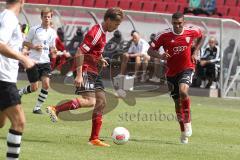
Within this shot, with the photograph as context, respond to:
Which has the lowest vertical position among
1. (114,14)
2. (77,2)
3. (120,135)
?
(120,135)

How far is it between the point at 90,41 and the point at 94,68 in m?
0.60

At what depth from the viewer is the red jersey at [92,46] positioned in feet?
37.3

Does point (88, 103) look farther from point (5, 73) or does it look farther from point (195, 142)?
point (5, 73)

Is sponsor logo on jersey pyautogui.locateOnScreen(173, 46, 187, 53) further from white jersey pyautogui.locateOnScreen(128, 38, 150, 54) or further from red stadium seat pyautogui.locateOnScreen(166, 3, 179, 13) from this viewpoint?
red stadium seat pyautogui.locateOnScreen(166, 3, 179, 13)

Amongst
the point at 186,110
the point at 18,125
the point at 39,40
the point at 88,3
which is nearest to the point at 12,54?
the point at 18,125

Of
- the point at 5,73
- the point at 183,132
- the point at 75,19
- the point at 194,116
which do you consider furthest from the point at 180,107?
the point at 75,19

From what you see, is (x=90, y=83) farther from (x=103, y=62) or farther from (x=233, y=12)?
(x=233, y=12)

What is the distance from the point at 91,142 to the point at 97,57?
1.34 metres

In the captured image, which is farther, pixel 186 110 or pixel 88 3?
pixel 88 3

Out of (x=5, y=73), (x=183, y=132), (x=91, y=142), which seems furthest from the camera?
(x=183, y=132)

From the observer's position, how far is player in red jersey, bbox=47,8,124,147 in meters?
11.3

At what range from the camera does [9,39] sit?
27.1 feet

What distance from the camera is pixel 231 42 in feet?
73.4

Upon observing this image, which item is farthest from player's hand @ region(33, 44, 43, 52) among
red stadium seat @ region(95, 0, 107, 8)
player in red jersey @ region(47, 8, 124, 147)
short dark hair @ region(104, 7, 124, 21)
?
red stadium seat @ region(95, 0, 107, 8)
